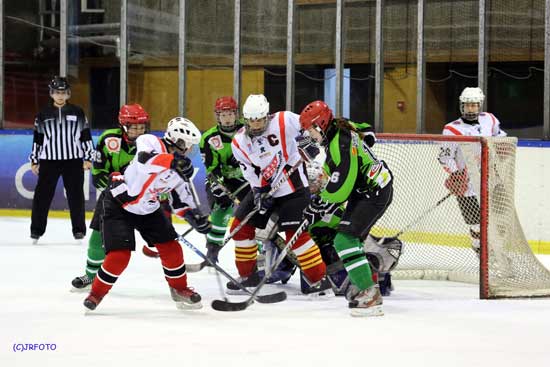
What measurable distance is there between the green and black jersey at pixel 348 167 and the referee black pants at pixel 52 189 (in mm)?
3052

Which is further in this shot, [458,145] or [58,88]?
[58,88]

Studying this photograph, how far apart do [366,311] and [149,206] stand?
100 centimetres

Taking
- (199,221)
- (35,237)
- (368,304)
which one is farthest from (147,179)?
(35,237)

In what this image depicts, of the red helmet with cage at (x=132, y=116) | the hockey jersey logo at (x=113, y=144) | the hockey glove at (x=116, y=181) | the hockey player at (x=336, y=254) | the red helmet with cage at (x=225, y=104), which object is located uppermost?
the red helmet with cage at (x=225, y=104)

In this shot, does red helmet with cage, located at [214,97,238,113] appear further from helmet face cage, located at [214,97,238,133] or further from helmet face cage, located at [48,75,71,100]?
helmet face cage, located at [48,75,71,100]

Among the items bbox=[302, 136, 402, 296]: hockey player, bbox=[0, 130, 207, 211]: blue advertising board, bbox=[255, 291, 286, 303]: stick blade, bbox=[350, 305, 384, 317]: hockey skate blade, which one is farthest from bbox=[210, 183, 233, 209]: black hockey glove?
bbox=[0, 130, 207, 211]: blue advertising board

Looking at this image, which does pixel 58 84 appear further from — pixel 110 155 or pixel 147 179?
pixel 147 179

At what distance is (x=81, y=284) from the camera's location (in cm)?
525

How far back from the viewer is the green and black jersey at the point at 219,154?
5.80 m

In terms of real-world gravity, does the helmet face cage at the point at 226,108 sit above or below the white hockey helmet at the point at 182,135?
above

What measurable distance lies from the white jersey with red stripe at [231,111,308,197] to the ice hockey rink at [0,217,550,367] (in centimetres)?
55

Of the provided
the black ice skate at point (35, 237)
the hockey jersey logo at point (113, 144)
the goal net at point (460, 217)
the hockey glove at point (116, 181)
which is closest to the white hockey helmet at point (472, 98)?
the goal net at point (460, 217)

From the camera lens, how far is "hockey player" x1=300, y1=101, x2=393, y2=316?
447 centimetres

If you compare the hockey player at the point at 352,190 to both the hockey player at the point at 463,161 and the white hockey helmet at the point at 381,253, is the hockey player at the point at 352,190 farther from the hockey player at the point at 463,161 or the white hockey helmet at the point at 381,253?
the hockey player at the point at 463,161
